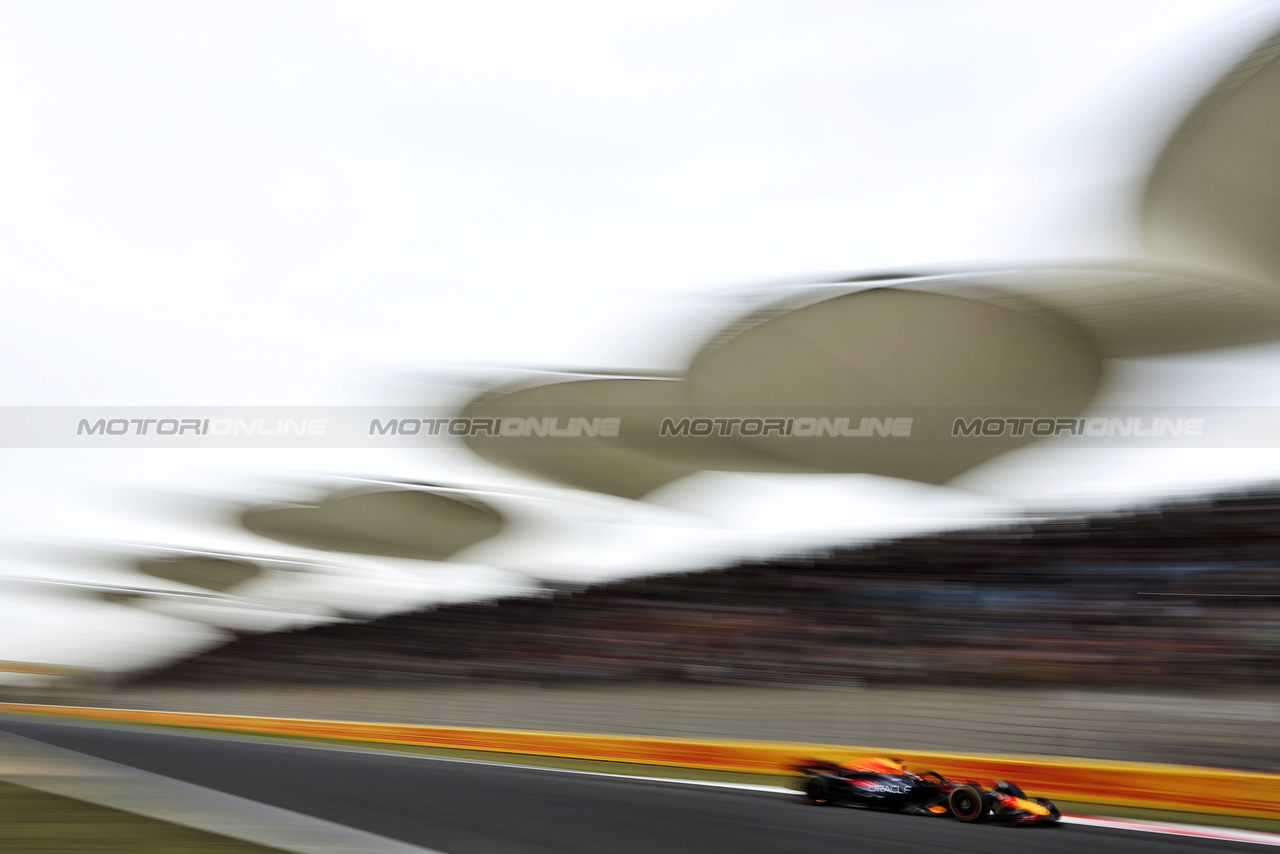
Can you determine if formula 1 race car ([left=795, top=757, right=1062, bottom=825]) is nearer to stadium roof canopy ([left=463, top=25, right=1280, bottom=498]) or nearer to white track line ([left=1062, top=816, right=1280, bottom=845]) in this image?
white track line ([left=1062, top=816, right=1280, bottom=845])

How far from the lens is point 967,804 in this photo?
5309 millimetres

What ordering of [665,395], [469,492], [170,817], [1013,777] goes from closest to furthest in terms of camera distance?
[170,817], [1013,777], [665,395], [469,492]

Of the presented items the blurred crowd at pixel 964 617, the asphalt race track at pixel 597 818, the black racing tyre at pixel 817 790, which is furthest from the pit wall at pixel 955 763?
the asphalt race track at pixel 597 818

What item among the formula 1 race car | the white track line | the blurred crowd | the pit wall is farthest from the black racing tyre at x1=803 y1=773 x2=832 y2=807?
the blurred crowd

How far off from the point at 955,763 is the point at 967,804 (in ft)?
10.1

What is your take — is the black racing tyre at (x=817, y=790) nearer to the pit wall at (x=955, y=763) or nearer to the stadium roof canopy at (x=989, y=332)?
the pit wall at (x=955, y=763)

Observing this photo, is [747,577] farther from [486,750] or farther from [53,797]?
[53,797]

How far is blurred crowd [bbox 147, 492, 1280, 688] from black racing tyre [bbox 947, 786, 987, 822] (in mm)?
3504

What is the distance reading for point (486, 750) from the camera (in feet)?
46.2

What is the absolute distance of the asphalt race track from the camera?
466cm

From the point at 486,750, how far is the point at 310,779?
6565mm

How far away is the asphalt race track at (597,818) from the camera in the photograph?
4.66 meters

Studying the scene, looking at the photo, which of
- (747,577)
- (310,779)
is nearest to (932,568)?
(747,577)

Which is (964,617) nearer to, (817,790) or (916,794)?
(817,790)
